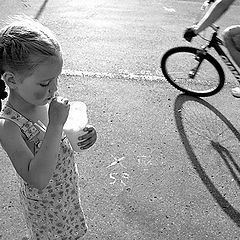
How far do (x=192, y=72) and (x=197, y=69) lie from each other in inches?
3.5

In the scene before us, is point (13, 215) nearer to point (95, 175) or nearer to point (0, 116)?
point (95, 175)

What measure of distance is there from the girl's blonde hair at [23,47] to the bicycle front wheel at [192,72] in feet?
10.7

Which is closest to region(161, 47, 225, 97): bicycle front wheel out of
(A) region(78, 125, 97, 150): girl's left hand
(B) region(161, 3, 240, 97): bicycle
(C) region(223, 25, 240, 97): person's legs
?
(B) region(161, 3, 240, 97): bicycle

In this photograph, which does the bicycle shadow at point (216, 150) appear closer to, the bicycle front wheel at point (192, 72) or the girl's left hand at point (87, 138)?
the bicycle front wheel at point (192, 72)

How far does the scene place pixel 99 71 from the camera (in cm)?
523

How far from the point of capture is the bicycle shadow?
127 inches

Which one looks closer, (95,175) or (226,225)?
(226,225)

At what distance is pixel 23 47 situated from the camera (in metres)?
1.51

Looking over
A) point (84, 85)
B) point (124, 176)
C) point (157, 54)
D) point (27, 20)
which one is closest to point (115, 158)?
point (124, 176)

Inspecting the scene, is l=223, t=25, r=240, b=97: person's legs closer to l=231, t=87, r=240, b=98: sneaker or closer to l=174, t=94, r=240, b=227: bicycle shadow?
l=231, t=87, r=240, b=98: sneaker

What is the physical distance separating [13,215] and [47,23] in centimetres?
435

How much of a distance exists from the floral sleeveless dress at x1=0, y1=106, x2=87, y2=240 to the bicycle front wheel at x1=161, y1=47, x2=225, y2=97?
116 inches

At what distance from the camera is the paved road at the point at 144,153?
9.95 feet

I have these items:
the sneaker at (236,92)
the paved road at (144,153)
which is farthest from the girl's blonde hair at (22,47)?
the sneaker at (236,92)
